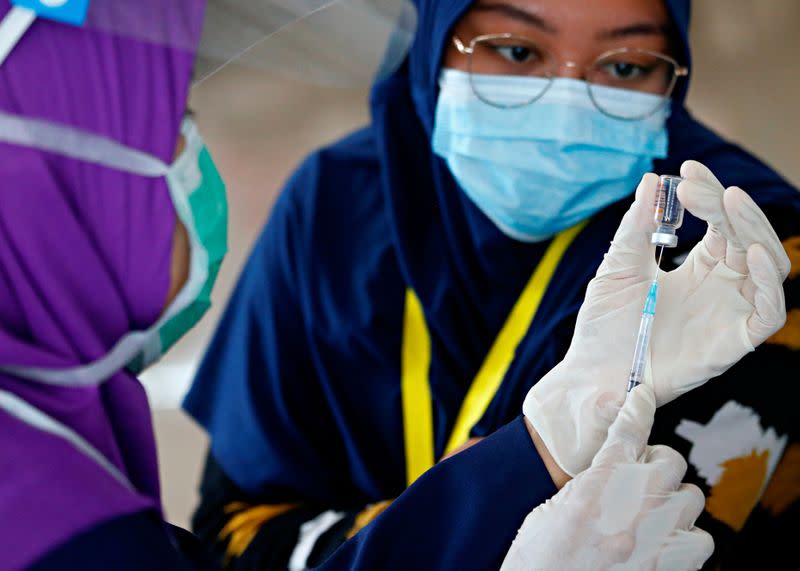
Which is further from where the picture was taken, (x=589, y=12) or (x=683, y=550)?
(x=589, y=12)

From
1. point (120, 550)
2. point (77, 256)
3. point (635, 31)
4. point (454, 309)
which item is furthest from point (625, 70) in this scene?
point (120, 550)

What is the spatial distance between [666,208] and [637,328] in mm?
112

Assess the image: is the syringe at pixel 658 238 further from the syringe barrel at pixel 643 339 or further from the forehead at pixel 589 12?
the forehead at pixel 589 12

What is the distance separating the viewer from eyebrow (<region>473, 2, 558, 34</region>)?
116 cm

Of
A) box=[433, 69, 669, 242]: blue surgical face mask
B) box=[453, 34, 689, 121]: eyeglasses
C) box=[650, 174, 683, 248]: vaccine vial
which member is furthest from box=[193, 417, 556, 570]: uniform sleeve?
box=[453, 34, 689, 121]: eyeglasses

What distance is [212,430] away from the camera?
149 centimetres

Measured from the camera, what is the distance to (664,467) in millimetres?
812

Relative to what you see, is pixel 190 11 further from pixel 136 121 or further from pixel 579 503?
pixel 579 503

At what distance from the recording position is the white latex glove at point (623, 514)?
0.79 metres

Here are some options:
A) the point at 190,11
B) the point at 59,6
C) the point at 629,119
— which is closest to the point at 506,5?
the point at 629,119

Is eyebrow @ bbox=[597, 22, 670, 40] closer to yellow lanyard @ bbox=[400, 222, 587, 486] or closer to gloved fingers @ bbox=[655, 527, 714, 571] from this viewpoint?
Answer: yellow lanyard @ bbox=[400, 222, 587, 486]

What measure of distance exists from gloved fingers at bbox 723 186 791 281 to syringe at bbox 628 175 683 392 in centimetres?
5

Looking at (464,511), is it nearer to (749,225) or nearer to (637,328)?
(637,328)

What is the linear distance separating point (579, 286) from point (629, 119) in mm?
235
